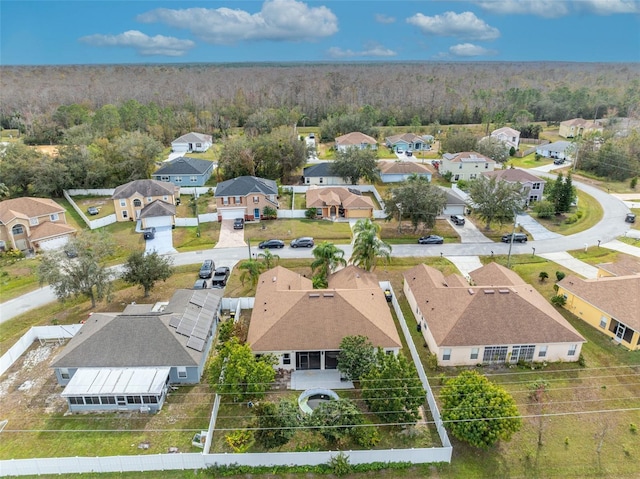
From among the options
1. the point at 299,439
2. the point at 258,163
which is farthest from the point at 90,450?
the point at 258,163

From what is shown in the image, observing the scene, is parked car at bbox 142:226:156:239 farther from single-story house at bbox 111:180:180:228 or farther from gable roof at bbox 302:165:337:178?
gable roof at bbox 302:165:337:178

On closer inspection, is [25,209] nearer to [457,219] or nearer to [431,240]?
[431,240]

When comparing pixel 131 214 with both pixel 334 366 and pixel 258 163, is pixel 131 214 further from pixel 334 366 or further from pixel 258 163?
pixel 334 366

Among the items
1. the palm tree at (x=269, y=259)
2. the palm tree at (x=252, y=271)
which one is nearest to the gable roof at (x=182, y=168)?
the palm tree at (x=269, y=259)

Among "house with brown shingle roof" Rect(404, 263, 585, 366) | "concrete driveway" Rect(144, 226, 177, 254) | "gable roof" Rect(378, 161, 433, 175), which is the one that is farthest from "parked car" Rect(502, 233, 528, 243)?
"concrete driveway" Rect(144, 226, 177, 254)

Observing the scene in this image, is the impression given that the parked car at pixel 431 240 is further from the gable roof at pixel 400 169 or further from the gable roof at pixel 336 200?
the gable roof at pixel 400 169

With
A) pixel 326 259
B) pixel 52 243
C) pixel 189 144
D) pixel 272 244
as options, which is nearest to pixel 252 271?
pixel 326 259
